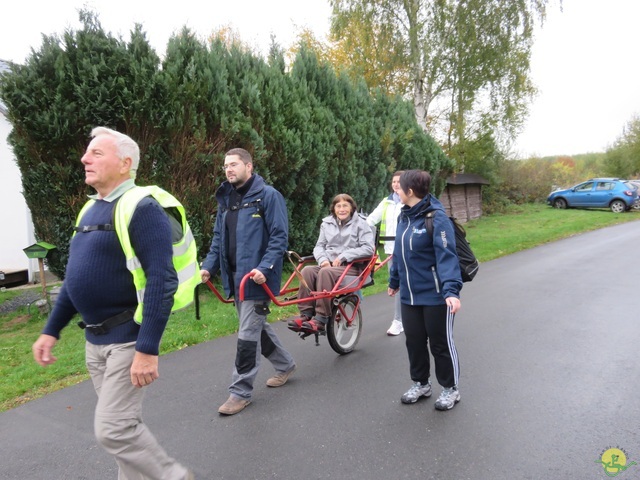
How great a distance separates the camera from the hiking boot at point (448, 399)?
161 inches

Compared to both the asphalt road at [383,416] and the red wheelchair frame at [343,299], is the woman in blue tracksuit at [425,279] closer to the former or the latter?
the asphalt road at [383,416]

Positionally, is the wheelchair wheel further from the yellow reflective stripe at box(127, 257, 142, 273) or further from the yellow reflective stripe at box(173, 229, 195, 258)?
the yellow reflective stripe at box(127, 257, 142, 273)

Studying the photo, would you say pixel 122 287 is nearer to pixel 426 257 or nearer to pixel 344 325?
pixel 426 257

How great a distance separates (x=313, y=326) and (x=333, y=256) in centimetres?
89

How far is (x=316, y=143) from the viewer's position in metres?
10.4

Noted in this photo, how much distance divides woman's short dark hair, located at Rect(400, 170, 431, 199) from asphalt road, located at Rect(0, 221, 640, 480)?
176 cm

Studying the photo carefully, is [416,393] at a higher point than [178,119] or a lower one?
lower

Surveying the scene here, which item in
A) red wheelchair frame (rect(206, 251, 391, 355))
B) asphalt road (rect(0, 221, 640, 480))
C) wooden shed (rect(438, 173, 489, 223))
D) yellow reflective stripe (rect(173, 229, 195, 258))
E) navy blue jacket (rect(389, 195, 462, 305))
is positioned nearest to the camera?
yellow reflective stripe (rect(173, 229, 195, 258))

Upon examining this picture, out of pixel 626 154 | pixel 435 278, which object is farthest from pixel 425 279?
pixel 626 154

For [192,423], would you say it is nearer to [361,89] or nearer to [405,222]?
[405,222]

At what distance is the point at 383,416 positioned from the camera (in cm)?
407

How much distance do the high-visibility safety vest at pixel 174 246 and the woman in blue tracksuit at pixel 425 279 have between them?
1.89 meters

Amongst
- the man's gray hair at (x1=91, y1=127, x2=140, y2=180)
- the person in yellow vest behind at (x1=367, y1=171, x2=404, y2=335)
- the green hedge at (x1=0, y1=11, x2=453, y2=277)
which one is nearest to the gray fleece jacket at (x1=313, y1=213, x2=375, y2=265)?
the person in yellow vest behind at (x1=367, y1=171, x2=404, y2=335)

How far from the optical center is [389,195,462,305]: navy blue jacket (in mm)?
3855
